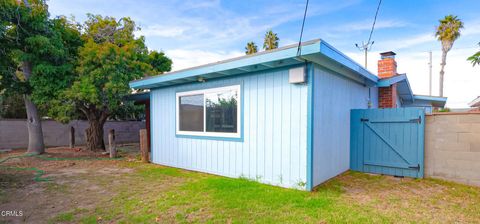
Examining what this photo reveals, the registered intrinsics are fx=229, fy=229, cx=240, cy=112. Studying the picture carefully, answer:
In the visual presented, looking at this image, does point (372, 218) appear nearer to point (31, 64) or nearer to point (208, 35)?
point (208, 35)

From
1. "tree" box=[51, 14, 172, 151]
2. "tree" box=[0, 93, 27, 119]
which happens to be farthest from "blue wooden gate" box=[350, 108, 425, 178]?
"tree" box=[0, 93, 27, 119]

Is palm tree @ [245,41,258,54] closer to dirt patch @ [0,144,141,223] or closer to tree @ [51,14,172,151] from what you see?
tree @ [51,14,172,151]

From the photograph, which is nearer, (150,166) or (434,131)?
(434,131)

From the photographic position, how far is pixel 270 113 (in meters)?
4.11

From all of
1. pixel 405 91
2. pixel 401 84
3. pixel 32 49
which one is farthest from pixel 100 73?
pixel 405 91

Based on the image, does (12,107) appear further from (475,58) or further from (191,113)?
(475,58)

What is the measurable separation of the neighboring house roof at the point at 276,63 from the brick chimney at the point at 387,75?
137 cm

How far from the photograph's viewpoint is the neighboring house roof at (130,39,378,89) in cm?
332

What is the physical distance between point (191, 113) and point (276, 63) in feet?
8.20

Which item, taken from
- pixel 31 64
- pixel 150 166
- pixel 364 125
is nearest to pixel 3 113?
pixel 31 64

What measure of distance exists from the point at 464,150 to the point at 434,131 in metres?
0.52

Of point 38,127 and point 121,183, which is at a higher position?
point 38,127

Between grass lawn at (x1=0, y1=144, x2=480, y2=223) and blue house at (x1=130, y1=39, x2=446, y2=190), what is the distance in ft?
1.25

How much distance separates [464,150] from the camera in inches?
163
